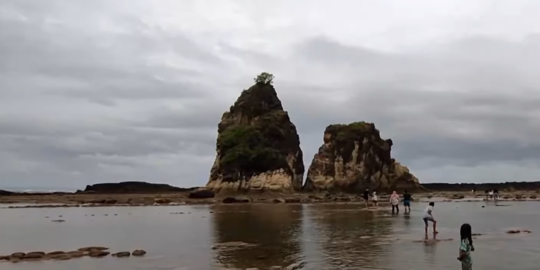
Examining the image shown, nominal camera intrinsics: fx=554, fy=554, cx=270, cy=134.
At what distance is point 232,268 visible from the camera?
1877 centimetres

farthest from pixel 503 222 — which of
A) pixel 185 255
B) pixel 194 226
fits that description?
pixel 185 255

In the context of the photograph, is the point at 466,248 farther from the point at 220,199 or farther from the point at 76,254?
the point at 220,199

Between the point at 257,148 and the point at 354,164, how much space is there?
76.6 feet

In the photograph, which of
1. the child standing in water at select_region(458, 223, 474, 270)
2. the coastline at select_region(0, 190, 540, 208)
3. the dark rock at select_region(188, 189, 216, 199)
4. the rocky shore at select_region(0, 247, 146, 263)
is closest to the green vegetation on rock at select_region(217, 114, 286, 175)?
the coastline at select_region(0, 190, 540, 208)

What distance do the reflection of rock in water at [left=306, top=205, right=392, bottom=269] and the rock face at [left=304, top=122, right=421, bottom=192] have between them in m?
75.2

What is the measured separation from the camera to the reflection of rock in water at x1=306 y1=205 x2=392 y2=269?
19.2m

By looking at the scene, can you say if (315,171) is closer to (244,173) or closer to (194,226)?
(244,173)

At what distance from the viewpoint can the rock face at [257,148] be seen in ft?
322

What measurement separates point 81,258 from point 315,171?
3655 inches

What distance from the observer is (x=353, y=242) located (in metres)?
25.0

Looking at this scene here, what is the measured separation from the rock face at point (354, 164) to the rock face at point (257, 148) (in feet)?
16.6

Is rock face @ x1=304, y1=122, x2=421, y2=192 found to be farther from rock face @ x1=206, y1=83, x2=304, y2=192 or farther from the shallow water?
the shallow water

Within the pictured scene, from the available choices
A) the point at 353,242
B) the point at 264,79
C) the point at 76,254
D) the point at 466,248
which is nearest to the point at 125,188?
the point at 264,79

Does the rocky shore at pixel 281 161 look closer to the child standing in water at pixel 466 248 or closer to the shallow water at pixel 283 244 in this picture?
the shallow water at pixel 283 244
